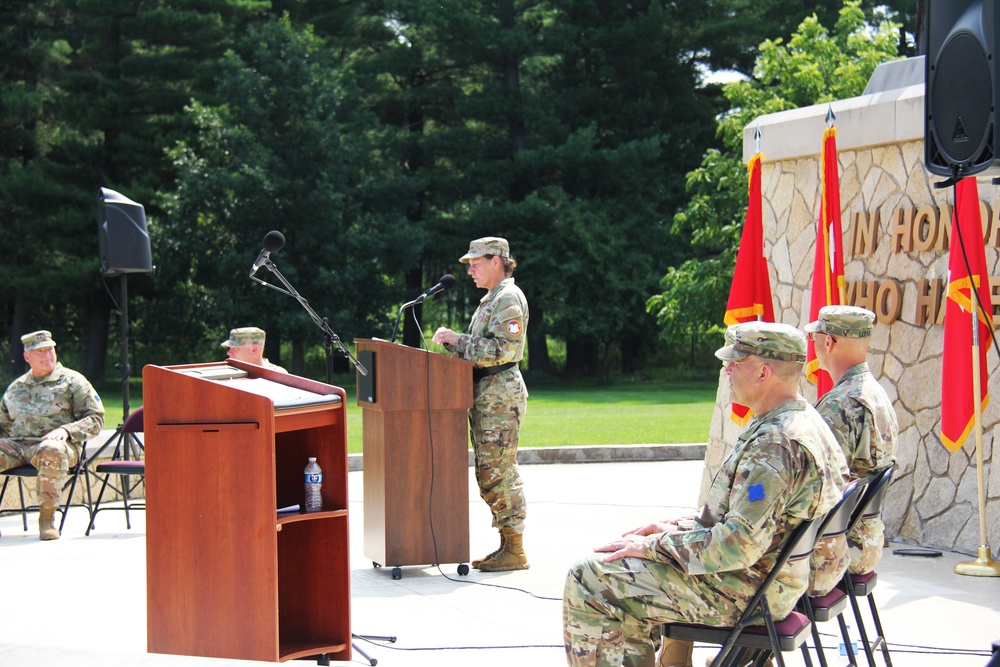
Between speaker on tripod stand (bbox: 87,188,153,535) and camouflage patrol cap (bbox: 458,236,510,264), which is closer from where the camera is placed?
camouflage patrol cap (bbox: 458,236,510,264)

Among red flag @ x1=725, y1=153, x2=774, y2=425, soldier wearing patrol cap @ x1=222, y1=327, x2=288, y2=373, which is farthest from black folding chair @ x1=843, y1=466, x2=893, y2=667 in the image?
soldier wearing patrol cap @ x1=222, y1=327, x2=288, y2=373

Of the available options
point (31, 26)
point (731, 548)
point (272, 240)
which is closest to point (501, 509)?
point (272, 240)

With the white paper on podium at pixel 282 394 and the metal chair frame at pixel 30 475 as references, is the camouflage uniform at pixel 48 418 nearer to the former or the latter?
the metal chair frame at pixel 30 475

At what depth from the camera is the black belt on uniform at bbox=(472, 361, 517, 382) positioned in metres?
7.24

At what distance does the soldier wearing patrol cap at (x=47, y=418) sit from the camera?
8812 millimetres

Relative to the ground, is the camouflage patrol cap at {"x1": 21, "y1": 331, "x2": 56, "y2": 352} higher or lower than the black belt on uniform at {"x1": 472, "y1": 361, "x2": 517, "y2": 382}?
higher

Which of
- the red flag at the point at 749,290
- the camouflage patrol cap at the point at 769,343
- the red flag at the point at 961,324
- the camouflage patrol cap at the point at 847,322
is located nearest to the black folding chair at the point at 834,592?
the camouflage patrol cap at the point at 769,343

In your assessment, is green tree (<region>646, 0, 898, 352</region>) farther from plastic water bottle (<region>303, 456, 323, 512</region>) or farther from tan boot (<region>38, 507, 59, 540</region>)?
plastic water bottle (<region>303, 456, 323, 512</region>)

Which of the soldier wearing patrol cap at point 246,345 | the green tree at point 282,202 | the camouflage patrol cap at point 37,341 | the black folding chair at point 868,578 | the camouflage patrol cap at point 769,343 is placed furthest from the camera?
the green tree at point 282,202

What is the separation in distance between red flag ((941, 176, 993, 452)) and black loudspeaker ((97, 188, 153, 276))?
6.77m

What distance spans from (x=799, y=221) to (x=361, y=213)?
945 inches

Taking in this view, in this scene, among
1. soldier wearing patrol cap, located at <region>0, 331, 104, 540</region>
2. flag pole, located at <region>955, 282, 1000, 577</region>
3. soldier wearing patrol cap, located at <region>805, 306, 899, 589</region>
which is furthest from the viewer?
soldier wearing patrol cap, located at <region>0, 331, 104, 540</region>

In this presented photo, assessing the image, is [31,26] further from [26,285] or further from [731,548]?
[731,548]

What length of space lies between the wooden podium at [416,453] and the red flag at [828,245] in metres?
2.53
